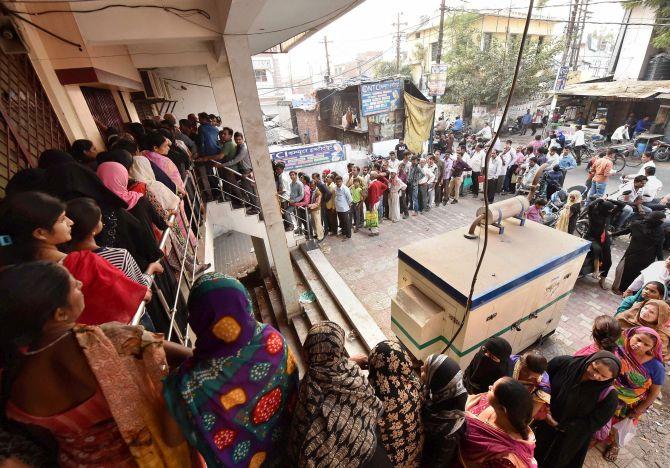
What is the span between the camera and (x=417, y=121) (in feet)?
46.4

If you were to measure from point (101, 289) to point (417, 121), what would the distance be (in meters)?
14.5

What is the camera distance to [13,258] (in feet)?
5.27

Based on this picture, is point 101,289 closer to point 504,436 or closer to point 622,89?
point 504,436

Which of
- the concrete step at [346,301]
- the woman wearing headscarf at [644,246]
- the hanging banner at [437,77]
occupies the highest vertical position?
the hanging banner at [437,77]

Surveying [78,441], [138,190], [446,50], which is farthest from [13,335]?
[446,50]

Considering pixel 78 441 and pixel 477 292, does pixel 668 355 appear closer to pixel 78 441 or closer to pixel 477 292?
pixel 477 292

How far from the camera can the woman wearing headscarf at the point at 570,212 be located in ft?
19.2

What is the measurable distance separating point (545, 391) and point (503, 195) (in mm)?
9463

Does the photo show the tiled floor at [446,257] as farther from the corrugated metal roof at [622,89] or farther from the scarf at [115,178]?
the corrugated metal roof at [622,89]

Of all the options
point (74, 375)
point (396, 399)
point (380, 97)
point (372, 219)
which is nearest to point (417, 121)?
point (380, 97)

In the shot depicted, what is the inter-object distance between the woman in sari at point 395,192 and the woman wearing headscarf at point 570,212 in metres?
3.94

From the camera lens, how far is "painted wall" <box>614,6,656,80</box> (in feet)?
53.0

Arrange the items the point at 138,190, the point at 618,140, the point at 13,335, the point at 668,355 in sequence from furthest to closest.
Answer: the point at 618,140 < the point at 668,355 < the point at 138,190 < the point at 13,335

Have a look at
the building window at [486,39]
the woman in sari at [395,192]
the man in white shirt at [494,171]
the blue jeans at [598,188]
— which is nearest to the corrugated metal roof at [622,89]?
the building window at [486,39]
